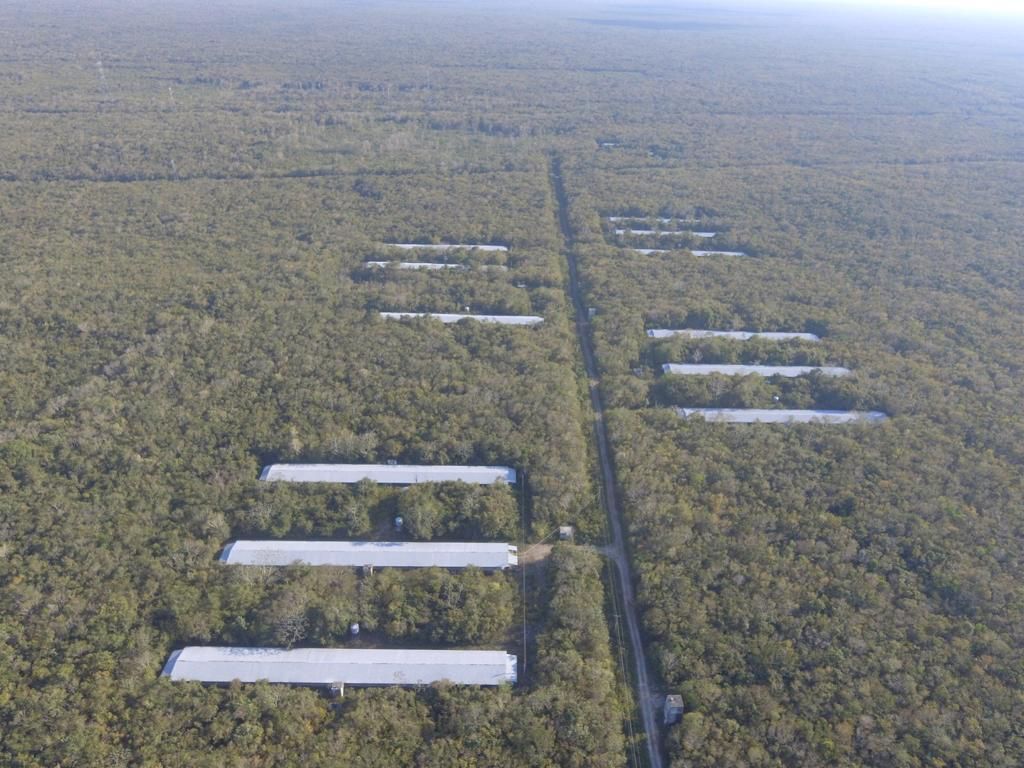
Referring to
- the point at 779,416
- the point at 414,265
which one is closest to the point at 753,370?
the point at 779,416

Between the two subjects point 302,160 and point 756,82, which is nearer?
point 302,160

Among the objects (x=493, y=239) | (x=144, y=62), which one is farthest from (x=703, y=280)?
(x=144, y=62)

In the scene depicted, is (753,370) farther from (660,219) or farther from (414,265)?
(414,265)

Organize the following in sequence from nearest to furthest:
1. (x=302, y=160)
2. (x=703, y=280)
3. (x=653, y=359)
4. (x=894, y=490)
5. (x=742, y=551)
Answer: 1. (x=742, y=551)
2. (x=894, y=490)
3. (x=653, y=359)
4. (x=703, y=280)
5. (x=302, y=160)

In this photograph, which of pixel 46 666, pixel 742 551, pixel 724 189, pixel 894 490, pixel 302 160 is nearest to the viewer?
pixel 46 666

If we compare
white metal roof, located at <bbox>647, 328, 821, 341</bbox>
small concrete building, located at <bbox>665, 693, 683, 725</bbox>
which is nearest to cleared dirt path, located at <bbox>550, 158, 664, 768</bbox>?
small concrete building, located at <bbox>665, 693, 683, 725</bbox>

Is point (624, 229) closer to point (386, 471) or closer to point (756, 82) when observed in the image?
point (386, 471)

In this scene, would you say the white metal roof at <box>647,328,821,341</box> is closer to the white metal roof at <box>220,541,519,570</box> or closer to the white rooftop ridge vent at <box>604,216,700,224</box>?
the white rooftop ridge vent at <box>604,216,700,224</box>
